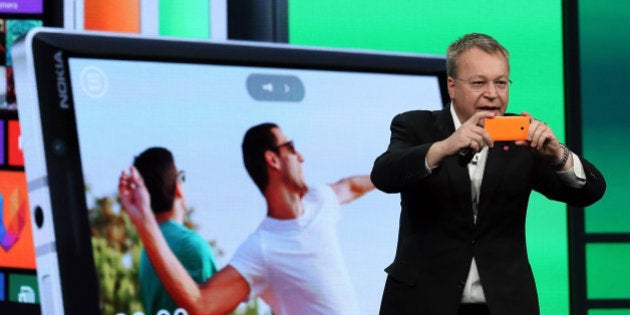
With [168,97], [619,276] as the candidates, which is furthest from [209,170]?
[619,276]

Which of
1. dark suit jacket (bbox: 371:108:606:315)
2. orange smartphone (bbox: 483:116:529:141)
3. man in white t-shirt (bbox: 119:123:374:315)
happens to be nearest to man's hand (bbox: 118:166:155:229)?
man in white t-shirt (bbox: 119:123:374:315)

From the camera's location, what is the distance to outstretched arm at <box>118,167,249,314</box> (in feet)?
8.32

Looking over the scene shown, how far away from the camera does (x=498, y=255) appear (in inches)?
86.4

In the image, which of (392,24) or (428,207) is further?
(392,24)

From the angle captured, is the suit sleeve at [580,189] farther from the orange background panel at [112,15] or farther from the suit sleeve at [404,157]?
the orange background panel at [112,15]

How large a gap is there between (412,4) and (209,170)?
1.56 m

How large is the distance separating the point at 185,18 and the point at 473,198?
138cm

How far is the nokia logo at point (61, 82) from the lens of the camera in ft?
8.13

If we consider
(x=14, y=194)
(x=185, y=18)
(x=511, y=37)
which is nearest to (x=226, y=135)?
(x=185, y=18)

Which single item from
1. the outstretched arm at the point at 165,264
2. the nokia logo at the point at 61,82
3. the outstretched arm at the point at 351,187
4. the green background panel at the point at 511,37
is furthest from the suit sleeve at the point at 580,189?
the green background panel at the point at 511,37

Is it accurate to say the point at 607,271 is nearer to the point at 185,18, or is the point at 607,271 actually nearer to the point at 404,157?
the point at 185,18

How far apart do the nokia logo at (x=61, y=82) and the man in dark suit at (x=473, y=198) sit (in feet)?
2.28

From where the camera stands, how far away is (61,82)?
98.0 inches

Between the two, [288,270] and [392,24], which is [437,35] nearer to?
[392,24]
